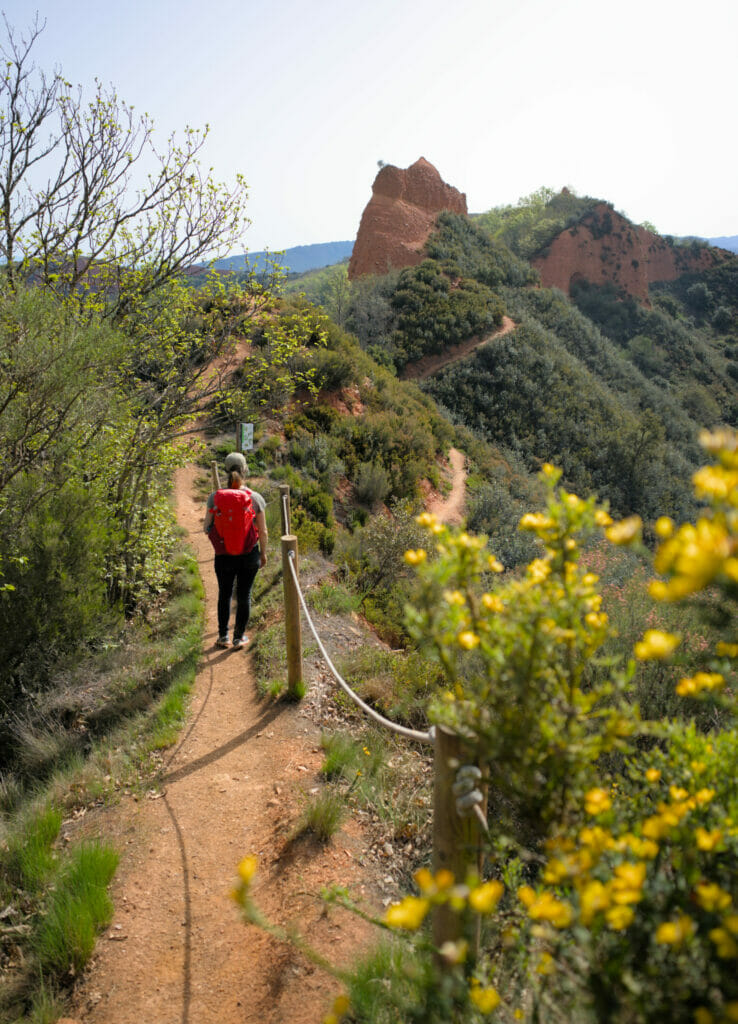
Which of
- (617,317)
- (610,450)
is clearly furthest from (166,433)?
(617,317)

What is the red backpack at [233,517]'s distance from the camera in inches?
193

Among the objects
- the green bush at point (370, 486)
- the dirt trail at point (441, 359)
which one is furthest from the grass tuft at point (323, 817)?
the dirt trail at point (441, 359)

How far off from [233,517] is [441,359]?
2191 cm

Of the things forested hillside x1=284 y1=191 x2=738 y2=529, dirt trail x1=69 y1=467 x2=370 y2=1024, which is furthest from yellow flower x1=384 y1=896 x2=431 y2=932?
forested hillside x1=284 y1=191 x2=738 y2=529

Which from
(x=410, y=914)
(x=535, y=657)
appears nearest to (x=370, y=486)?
(x=535, y=657)

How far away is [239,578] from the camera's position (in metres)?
5.31

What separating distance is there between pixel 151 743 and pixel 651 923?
3.79 metres

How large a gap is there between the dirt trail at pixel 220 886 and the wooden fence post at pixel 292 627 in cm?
22

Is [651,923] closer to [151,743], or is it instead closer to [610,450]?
[151,743]

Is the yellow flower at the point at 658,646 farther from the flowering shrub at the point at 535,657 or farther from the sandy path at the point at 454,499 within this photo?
the sandy path at the point at 454,499

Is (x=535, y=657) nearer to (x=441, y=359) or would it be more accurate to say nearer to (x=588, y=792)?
(x=588, y=792)

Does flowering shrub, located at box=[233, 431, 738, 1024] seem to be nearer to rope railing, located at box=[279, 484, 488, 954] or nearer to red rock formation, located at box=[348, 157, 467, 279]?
rope railing, located at box=[279, 484, 488, 954]

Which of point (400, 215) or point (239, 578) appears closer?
point (239, 578)

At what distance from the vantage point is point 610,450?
21.7 meters
